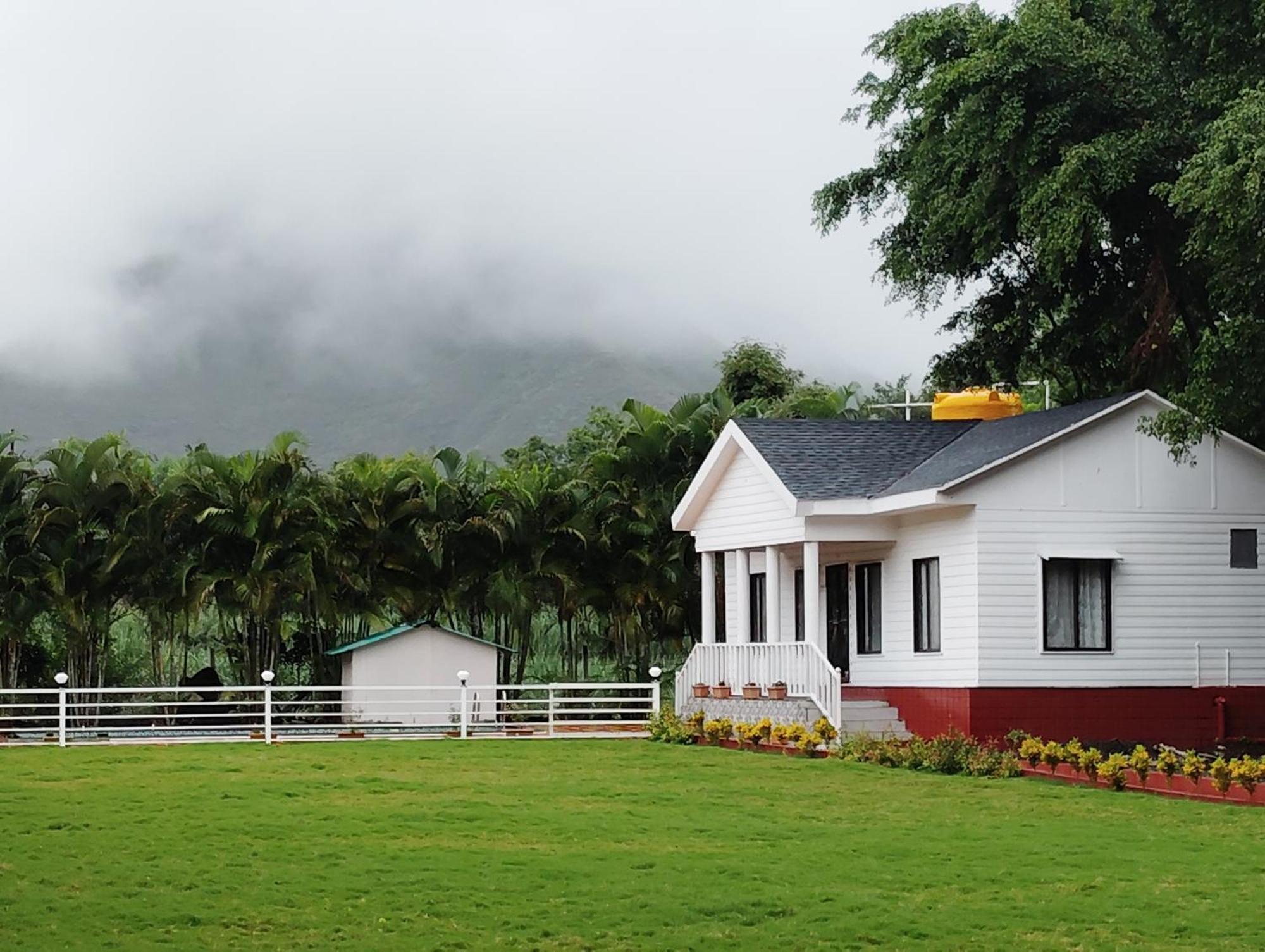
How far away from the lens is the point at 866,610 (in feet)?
92.3

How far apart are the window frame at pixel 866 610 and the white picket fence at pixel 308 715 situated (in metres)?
3.49

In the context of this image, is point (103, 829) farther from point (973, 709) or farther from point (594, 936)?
point (973, 709)

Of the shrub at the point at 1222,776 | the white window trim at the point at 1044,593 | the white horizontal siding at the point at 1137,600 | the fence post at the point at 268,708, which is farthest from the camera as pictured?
the fence post at the point at 268,708

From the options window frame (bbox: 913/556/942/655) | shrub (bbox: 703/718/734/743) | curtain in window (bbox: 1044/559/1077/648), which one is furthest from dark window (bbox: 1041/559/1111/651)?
shrub (bbox: 703/718/734/743)

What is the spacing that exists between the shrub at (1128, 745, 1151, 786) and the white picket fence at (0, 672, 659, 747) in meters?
10.3

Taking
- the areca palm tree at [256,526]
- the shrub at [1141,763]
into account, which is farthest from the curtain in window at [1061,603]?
the areca palm tree at [256,526]

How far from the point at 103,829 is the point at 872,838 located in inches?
255

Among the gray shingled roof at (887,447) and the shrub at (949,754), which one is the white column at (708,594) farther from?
the shrub at (949,754)

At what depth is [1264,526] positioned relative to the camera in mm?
26031

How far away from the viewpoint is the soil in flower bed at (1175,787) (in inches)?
727

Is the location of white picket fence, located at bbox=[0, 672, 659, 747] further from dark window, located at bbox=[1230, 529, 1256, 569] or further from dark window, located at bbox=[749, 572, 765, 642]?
dark window, located at bbox=[1230, 529, 1256, 569]

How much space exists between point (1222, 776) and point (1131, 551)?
718cm

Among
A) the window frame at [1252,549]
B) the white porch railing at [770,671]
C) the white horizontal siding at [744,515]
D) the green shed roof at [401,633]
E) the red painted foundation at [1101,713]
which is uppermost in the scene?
the white horizontal siding at [744,515]

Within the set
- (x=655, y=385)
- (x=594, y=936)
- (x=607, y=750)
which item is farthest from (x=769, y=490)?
(x=655, y=385)
